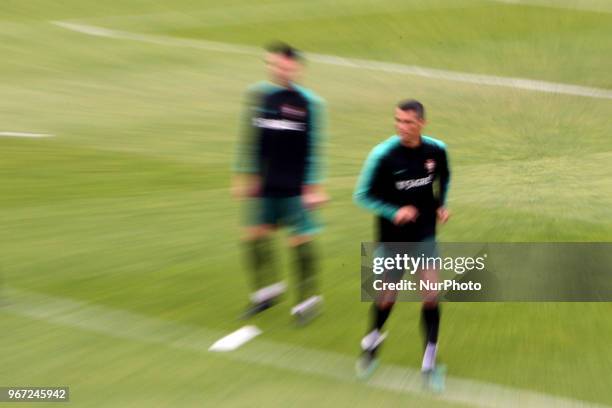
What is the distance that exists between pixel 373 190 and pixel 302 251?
153cm

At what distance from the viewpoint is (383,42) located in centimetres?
2786

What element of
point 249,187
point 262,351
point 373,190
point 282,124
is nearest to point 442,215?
point 373,190

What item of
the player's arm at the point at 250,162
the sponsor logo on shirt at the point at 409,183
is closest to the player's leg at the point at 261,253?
the player's arm at the point at 250,162

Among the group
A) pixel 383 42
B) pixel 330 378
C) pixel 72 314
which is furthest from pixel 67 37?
pixel 330 378

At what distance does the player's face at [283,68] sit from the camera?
855cm

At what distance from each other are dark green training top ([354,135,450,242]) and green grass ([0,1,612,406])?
4.02 ft

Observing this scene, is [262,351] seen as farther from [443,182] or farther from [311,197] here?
[443,182]

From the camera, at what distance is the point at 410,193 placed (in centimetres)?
752

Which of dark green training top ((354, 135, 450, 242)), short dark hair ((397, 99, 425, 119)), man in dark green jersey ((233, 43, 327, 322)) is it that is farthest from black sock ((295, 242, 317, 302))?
short dark hair ((397, 99, 425, 119))

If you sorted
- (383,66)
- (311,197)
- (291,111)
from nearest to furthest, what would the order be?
(291,111) → (311,197) → (383,66)

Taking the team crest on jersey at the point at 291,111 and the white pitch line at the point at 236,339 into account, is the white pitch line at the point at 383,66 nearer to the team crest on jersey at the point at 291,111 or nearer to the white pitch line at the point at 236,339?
the team crest on jersey at the point at 291,111

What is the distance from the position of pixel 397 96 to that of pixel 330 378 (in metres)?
14.1

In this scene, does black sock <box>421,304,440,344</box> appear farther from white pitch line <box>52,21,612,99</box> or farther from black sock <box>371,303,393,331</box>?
white pitch line <box>52,21,612,99</box>

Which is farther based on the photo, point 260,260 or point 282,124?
point 260,260
